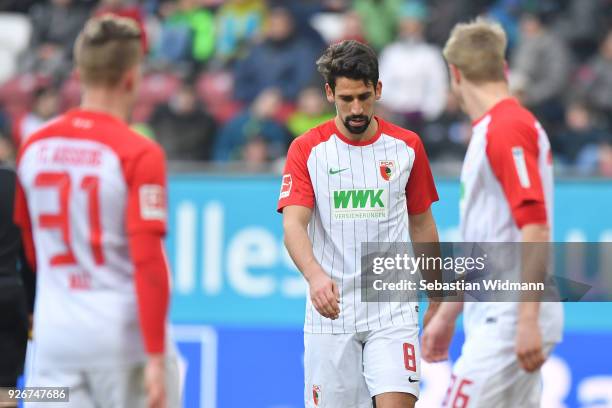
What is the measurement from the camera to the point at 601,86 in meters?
13.1

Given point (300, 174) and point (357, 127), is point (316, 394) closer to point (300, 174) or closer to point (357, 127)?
point (300, 174)

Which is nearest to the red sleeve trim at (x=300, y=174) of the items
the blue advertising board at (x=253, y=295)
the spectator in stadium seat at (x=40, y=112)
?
the blue advertising board at (x=253, y=295)

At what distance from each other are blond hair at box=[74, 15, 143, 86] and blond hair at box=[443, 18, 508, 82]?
192cm

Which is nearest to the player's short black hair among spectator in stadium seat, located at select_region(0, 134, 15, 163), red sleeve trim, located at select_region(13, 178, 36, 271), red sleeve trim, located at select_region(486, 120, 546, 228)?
red sleeve trim, located at select_region(486, 120, 546, 228)

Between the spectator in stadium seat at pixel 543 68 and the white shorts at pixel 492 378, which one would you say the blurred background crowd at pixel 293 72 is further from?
the white shorts at pixel 492 378

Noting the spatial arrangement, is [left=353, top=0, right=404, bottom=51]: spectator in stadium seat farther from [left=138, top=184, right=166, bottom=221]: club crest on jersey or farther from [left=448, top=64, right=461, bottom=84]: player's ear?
[left=138, top=184, right=166, bottom=221]: club crest on jersey

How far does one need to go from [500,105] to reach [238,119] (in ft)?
24.2

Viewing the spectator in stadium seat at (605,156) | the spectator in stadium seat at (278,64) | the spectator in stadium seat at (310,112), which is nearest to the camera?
the spectator in stadium seat at (605,156)

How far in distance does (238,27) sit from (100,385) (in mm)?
10525

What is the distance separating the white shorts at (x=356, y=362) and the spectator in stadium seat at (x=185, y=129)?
24.3 ft

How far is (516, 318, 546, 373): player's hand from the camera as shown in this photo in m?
5.39

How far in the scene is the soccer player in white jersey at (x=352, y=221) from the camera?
5902 mm

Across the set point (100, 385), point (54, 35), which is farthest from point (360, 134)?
point (54, 35)

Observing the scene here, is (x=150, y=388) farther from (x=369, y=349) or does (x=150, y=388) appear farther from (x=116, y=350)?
(x=369, y=349)
